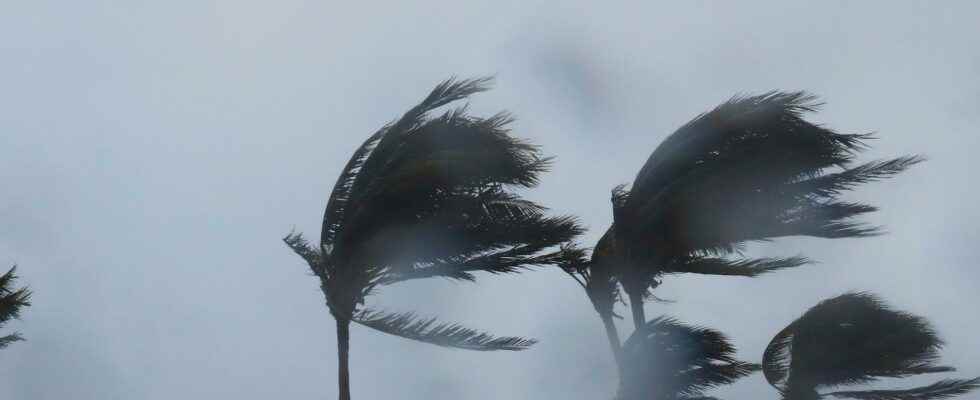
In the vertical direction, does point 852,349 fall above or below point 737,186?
below

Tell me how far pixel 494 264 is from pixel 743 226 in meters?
3.83

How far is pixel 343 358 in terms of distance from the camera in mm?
13492

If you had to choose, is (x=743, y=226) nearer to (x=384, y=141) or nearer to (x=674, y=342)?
(x=674, y=342)

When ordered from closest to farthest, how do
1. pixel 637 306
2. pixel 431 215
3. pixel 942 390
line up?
1. pixel 431 215
2. pixel 637 306
3. pixel 942 390

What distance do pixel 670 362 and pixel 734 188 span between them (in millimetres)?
2582

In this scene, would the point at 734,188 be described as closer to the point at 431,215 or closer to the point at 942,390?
the point at 431,215

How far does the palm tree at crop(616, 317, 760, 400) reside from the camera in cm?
1310

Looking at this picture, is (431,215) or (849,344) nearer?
(431,215)

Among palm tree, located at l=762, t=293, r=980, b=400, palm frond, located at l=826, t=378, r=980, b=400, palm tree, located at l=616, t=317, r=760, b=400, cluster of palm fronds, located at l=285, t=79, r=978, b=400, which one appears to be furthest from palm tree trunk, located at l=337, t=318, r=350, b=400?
palm frond, located at l=826, t=378, r=980, b=400

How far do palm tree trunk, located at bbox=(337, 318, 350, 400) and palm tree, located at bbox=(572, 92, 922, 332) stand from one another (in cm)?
415

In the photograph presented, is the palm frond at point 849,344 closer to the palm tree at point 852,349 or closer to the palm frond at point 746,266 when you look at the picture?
the palm tree at point 852,349

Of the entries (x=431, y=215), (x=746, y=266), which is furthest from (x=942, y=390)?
(x=431, y=215)

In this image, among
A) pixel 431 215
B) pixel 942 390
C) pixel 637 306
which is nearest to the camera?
pixel 431 215

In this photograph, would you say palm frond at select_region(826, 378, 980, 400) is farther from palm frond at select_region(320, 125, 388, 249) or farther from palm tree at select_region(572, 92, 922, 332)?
palm frond at select_region(320, 125, 388, 249)
